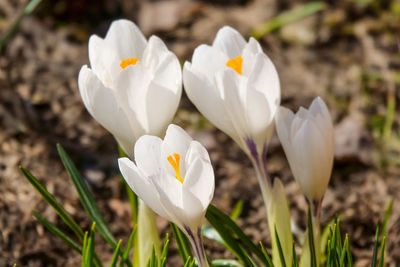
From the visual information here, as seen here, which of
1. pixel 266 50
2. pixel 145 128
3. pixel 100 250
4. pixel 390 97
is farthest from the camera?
pixel 266 50

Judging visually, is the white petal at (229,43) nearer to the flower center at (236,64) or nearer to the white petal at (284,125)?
the flower center at (236,64)

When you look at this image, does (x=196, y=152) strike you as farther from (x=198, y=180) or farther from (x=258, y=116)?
(x=258, y=116)

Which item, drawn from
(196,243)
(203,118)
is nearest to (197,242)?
(196,243)

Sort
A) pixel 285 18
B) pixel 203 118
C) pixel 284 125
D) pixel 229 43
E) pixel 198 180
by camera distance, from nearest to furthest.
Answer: pixel 198 180, pixel 284 125, pixel 229 43, pixel 203 118, pixel 285 18

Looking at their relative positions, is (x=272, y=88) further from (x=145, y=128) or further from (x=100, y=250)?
(x=100, y=250)

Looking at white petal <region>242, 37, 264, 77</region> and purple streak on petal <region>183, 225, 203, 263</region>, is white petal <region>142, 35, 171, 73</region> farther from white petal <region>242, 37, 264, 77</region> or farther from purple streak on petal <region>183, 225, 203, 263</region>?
purple streak on petal <region>183, 225, 203, 263</region>

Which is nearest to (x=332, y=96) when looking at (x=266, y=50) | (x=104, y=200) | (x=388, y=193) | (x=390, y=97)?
(x=390, y=97)
